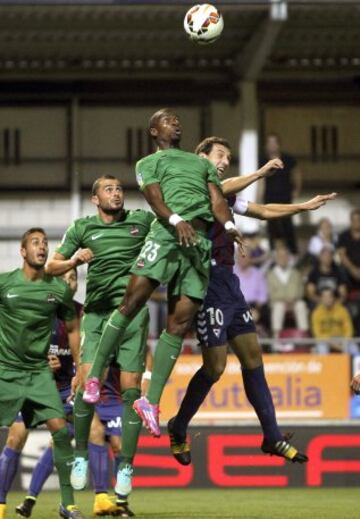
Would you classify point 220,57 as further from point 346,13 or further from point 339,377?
point 339,377

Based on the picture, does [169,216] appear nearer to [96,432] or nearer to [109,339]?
[109,339]

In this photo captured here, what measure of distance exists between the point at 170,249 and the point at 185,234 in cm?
35

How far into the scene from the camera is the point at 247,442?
1662 centimetres

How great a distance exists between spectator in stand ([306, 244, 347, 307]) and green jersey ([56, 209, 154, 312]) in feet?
24.6

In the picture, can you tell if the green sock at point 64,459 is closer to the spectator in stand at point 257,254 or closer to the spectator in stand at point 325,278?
the spectator in stand at point 325,278

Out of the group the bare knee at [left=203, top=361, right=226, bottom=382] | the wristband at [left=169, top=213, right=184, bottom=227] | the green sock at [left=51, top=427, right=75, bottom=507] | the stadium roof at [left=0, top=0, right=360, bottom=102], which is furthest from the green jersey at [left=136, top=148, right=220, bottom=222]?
the stadium roof at [left=0, top=0, right=360, bottom=102]

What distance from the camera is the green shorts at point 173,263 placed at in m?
10.5

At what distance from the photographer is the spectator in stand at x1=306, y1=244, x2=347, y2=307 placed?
62.0 feet

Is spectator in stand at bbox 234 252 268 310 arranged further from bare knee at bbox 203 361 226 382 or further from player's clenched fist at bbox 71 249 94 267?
player's clenched fist at bbox 71 249 94 267

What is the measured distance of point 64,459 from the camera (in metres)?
10.9

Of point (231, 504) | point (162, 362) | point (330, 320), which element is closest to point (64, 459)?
point (162, 362)

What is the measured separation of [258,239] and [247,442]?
4.17 meters

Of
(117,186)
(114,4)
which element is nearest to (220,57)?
(114,4)

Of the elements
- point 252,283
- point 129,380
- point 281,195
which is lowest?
point 129,380
